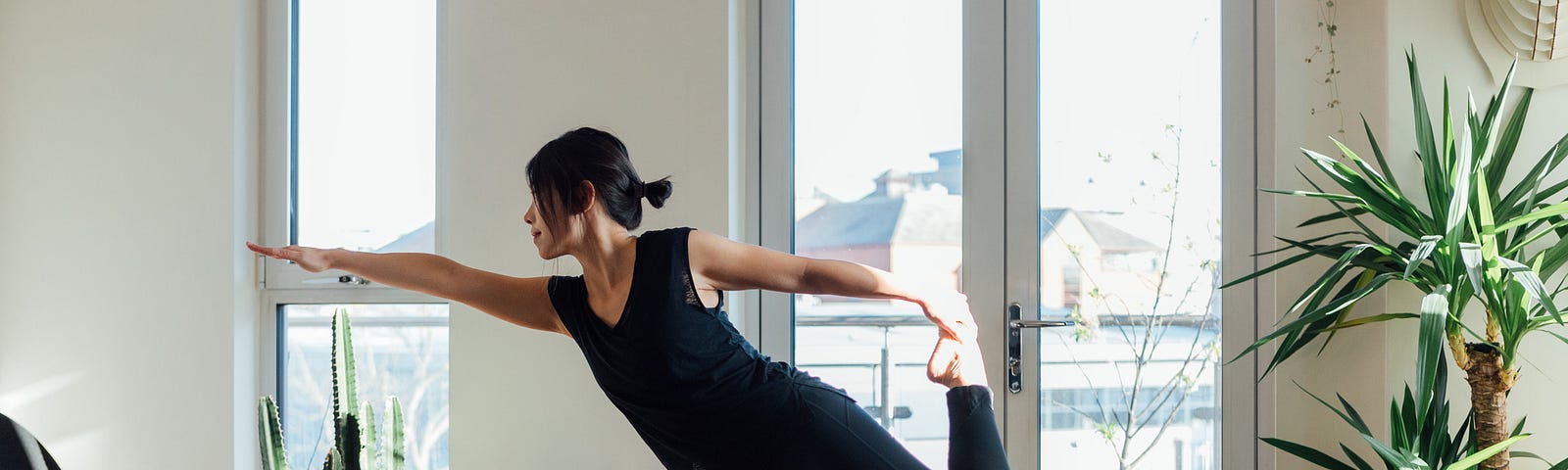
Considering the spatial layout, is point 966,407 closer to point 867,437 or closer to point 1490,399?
point 867,437

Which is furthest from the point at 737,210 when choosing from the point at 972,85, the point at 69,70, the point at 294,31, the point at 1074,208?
the point at 69,70

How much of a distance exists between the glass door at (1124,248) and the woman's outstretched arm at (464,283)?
1.46 metres

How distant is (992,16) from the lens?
280 cm

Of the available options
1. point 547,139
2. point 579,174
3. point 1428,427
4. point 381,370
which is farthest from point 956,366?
point 381,370

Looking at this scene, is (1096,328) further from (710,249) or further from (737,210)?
(710,249)

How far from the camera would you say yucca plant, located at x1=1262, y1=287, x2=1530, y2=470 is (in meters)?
1.99

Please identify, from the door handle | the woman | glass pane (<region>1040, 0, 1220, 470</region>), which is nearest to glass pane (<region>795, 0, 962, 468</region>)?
the door handle

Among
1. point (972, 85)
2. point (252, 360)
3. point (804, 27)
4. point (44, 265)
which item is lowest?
point (252, 360)

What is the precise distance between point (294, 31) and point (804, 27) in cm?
163

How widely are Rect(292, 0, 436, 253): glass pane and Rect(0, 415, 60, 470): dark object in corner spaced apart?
1240 millimetres

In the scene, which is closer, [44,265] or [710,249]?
[710,249]

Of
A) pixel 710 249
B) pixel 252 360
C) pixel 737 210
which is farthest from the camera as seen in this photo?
pixel 252 360

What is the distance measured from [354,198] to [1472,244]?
2.97 m

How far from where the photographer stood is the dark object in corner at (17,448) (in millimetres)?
1754
